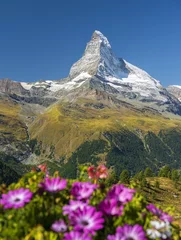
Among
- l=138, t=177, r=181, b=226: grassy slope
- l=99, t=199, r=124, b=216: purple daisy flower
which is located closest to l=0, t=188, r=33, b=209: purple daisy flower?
l=99, t=199, r=124, b=216: purple daisy flower

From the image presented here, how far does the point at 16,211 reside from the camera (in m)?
5.00

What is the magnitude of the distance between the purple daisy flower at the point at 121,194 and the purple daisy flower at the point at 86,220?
31.5 inches

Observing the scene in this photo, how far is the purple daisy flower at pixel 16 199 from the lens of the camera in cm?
476

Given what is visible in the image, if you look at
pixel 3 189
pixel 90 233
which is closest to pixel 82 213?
pixel 90 233

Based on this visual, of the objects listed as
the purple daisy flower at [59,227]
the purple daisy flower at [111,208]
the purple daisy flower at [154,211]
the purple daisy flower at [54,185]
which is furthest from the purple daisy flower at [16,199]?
the purple daisy flower at [154,211]

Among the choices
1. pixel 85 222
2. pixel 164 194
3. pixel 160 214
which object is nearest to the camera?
pixel 85 222

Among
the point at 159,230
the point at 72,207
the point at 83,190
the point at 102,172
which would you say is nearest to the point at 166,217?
the point at 159,230

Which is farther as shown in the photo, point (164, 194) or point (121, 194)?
point (164, 194)

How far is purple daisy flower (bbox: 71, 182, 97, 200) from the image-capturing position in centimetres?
534

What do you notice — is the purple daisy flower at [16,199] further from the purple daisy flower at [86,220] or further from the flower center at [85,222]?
the flower center at [85,222]

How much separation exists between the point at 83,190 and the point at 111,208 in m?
0.59

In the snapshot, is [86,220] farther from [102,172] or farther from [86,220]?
[102,172]

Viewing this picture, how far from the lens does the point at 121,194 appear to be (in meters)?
5.41

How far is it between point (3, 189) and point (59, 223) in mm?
1603
